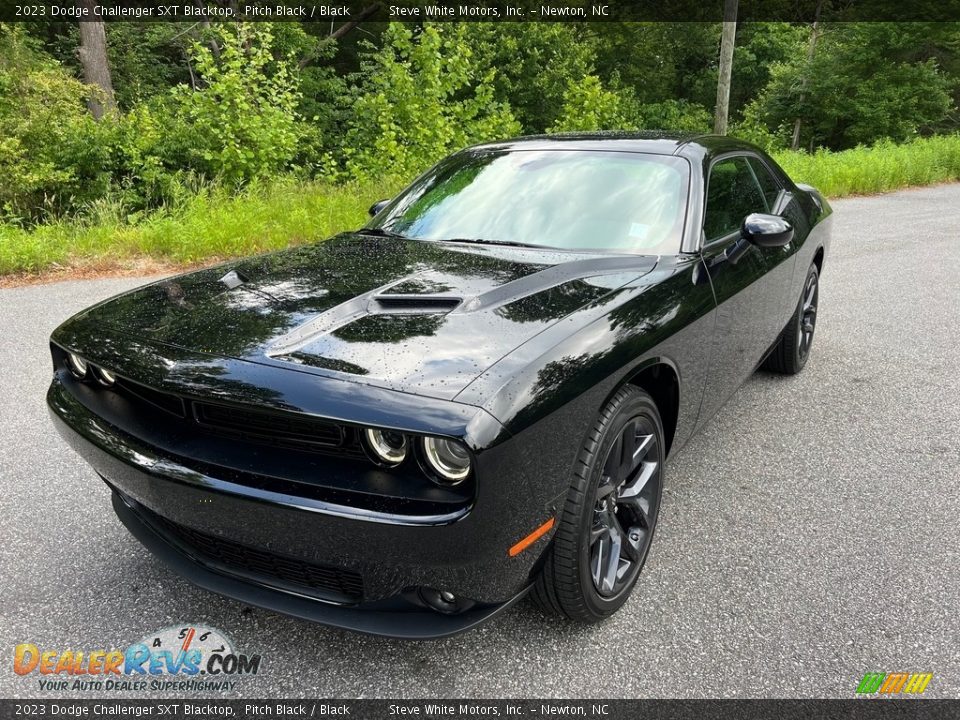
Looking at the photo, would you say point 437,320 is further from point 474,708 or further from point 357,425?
point 474,708

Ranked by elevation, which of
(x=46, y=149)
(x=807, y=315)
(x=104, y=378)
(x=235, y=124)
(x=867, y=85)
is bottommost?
(x=807, y=315)

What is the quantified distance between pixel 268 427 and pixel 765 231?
212cm

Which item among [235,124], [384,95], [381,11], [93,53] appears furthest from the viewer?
[381,11]

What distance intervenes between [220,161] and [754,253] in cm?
989

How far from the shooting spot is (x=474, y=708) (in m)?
1.86

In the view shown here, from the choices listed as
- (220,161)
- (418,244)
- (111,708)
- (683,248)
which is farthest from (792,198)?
(220,161)

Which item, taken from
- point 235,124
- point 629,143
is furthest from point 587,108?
point 629,143

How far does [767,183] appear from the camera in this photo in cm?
391

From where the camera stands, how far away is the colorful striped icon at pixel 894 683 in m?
1.90

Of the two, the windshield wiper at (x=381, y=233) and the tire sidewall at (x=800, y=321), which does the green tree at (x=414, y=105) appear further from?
the windshield wiper at (x=381, y=233)

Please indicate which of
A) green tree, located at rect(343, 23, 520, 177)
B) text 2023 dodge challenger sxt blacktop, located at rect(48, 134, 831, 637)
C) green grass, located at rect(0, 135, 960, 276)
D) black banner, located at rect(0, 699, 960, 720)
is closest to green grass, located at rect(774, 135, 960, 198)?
green tree, located at rect(343, 23, 520, 177)

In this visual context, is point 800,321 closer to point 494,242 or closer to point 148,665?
point 494,242

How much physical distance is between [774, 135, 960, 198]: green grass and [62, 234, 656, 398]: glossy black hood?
497 inches

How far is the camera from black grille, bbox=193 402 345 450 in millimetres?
1723
